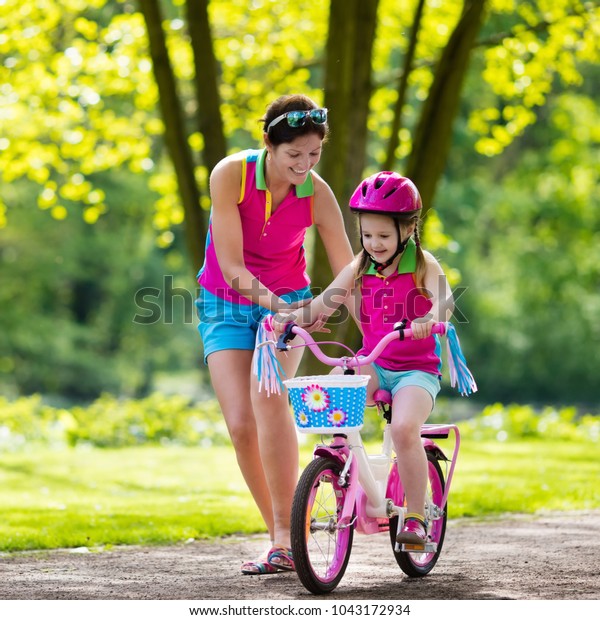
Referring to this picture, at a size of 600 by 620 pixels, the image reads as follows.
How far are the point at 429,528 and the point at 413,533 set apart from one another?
1.12 ft

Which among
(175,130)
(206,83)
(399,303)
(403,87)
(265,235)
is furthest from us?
(403,87)

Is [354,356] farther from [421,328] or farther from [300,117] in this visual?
[300,117]

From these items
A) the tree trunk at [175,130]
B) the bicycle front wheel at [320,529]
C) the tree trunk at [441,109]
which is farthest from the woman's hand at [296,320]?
the tree trunk at [441,109]

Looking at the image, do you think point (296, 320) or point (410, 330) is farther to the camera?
point (296, 320)

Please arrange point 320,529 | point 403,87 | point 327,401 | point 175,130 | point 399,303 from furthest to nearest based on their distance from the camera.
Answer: point 403,87
point 175,130
point 399,303
point 320,529
point 327,401

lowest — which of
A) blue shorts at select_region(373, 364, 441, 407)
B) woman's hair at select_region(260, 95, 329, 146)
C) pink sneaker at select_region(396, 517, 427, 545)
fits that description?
pink sneaker at select_region(396, 517, 427, 545)

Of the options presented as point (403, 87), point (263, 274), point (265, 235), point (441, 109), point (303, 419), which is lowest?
point (303, 419)

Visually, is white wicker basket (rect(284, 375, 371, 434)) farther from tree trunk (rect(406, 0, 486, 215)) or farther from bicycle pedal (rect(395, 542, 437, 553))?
tree trunk (rect(406, 0, 486, 215))

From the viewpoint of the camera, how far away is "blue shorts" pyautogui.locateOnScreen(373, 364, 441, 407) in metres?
4.46

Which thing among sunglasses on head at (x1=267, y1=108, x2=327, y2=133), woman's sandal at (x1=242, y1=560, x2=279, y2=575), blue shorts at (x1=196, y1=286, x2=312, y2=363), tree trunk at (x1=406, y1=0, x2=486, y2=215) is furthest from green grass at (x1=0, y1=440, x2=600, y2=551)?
tree trunk at (x1=406, y1=0, x2=486, y2=215)

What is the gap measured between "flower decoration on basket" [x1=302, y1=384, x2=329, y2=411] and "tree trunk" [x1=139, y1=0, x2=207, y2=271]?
270 inches

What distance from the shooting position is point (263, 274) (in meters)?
4.81

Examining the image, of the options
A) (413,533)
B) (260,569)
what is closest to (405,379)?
(413,533)
